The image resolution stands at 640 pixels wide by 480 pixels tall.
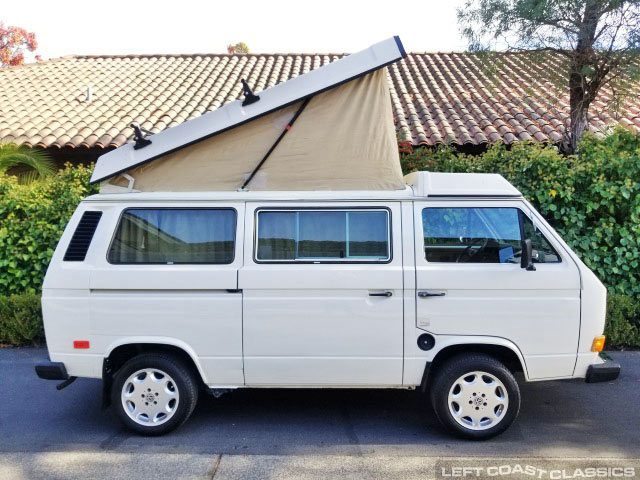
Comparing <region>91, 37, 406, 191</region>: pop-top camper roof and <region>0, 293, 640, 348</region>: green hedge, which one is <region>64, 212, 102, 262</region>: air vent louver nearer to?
<region>91, 37, 406, 191</region>: pop-top camper roof

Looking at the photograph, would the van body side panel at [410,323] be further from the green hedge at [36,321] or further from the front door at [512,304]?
the green hedge at [36,321]

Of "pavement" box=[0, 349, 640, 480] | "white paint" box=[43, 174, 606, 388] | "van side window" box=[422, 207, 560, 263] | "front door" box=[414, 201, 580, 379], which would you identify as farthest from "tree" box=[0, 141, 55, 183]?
"front door" box=[414, 201, 580, 379]

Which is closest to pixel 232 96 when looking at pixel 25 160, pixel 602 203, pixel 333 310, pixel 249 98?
pixel 25 160

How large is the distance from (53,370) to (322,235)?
2.46 meters

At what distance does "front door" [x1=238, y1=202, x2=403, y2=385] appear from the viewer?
180 inches

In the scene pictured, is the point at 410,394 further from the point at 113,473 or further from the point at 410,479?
the point at 113,473

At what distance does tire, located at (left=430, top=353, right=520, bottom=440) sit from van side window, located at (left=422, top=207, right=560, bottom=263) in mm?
825

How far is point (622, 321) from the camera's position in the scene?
705 cm

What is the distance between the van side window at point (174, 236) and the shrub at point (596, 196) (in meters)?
4.39

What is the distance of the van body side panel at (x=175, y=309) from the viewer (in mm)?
4625

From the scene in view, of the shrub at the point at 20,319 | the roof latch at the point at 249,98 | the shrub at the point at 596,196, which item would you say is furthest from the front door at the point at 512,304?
the shrub at the point at 20,319

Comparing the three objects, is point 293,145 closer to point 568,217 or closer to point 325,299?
point 325,299

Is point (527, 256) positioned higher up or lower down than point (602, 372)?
higher up

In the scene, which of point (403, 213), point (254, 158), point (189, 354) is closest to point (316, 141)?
point (254, 158)
